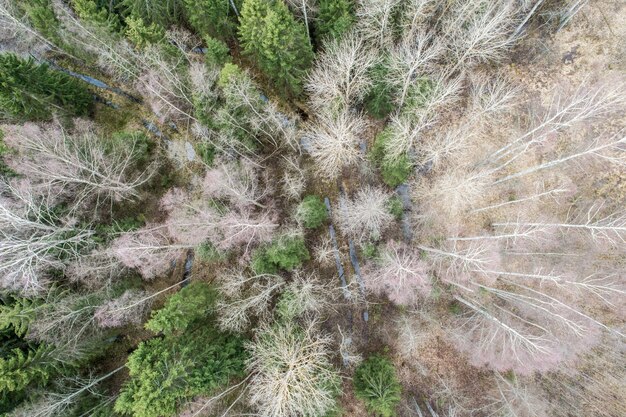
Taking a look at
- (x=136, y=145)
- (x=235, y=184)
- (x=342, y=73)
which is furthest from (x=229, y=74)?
(x=136, y=145)

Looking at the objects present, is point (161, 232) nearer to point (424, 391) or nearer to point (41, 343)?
point (41, 343)

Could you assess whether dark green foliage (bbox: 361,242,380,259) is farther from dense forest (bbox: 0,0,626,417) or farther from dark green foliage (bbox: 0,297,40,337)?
dark green foliage (bbox: 0,297,40,337)

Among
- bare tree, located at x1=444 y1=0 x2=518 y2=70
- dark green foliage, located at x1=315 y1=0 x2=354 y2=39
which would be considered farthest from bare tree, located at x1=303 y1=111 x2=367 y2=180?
bare tree, located at x1=444 y1=0 x2=518 y2=70

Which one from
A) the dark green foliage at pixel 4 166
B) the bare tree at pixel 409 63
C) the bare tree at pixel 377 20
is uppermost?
the dark green foliage at pixel 4 166

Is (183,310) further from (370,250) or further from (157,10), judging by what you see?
(157,10)

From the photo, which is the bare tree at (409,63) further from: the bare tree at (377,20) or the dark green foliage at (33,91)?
the dark green foliage at (33,91)

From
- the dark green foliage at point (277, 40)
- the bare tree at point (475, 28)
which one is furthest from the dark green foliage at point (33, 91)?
the bare tree at point (475, 28)
